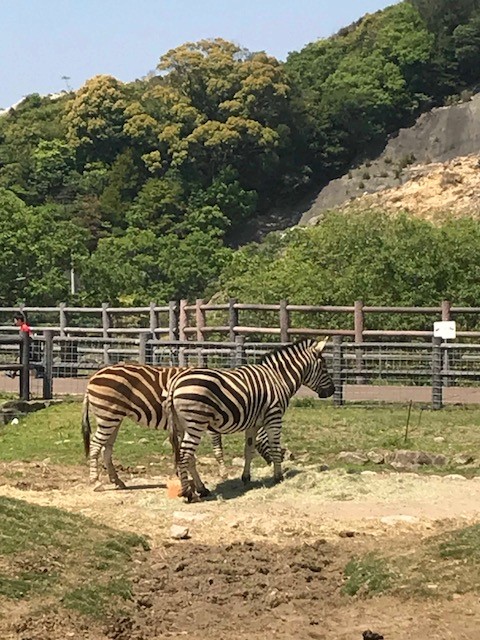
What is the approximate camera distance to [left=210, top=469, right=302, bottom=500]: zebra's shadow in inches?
418

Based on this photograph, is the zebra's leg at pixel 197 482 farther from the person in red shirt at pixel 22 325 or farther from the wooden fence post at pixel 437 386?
the person in red shirt at pixel 22 325

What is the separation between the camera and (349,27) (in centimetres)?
8494

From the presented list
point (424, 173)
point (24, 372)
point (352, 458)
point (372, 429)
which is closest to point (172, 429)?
point (352, 458)

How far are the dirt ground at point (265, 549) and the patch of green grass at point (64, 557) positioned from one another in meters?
0.17

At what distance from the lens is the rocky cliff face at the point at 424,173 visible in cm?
5762

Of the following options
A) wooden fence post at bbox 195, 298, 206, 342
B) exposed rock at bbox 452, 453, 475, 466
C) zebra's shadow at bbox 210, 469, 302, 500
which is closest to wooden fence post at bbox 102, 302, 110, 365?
wooden fence post at bbox 195, 298, 206, 342

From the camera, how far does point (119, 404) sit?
11867mm

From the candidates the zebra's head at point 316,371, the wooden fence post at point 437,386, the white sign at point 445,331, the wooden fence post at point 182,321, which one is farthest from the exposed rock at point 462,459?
the wooden fence post at point 182,321

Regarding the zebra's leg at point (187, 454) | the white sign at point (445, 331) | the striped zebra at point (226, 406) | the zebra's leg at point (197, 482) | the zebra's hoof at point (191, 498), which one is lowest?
the zebra's hoof at point (191, 498)

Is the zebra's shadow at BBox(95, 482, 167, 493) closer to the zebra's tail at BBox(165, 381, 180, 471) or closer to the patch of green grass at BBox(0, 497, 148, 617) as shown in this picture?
the zebra's tail at BBox(165, 381, 180, 471)

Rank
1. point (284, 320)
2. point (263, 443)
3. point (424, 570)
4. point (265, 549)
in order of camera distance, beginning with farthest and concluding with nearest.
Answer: point (284, 320) → point (263, 443) → point (265, 549) → point (424, 570)

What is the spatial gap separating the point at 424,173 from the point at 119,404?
52.4m

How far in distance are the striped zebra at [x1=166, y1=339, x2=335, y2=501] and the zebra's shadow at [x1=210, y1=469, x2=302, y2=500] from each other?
98 millimetres

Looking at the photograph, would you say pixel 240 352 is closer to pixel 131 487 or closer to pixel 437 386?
pixel 437 386
